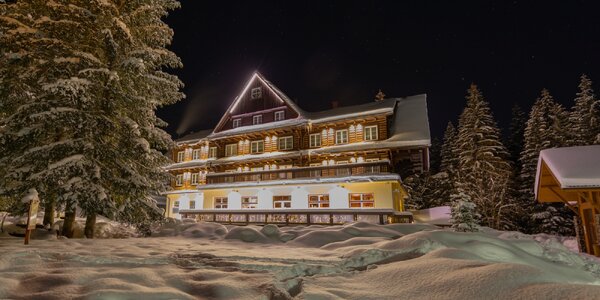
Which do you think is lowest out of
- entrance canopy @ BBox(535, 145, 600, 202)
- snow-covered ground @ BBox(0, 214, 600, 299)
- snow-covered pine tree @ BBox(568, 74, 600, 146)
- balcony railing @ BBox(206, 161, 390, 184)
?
snow-covered ground @ BBox(0, 214, 600, 299)

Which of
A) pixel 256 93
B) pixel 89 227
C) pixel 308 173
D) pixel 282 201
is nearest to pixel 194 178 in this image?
pixel 256 93

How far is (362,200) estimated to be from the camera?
21812 millimetres

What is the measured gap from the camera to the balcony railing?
21002 mm

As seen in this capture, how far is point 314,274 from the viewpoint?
4.70 metres

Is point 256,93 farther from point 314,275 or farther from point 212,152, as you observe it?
point 314,275

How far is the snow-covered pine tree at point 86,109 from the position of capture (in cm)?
889

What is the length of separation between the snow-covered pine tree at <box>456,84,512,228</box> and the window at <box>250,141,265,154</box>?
60.6 ft

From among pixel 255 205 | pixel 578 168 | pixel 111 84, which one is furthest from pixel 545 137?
pixel 111 84

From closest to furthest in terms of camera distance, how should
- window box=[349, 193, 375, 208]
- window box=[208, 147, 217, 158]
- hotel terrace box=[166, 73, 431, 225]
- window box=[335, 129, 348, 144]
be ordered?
hotel terrace box=[166, 73, 431, 225]
window box=[349, 193, 375, 208]
window box=[335, 129, 348, 144]
window box=[208, 147, 217, 158]

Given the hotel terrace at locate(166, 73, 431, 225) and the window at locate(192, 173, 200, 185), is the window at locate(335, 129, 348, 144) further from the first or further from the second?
the window at locate(192, 173, 200, 185)

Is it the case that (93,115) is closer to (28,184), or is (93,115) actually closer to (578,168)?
(28,184)

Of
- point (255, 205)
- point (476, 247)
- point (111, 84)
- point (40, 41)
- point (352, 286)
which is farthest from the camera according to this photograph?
point (255, 205)

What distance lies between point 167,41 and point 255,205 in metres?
16.1

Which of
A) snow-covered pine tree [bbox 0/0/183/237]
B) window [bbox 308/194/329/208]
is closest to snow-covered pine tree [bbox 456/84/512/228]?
window [bbox 308/194/329/208]
